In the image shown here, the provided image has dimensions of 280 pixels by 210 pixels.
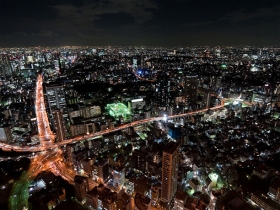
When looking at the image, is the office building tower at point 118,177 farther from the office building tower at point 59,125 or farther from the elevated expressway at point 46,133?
the office building tower at point 59,125

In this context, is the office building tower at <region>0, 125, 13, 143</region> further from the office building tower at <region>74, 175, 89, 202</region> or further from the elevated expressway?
the office building tower at <region>74, 175, 89, 202</region>

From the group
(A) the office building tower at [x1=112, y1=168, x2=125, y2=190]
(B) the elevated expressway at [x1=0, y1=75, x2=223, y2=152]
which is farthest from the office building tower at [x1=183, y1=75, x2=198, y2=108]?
(A) the office building tower at [x1=112, y1=168, x2=125, y2=190]

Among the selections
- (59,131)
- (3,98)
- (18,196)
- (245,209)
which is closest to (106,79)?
(3,98)

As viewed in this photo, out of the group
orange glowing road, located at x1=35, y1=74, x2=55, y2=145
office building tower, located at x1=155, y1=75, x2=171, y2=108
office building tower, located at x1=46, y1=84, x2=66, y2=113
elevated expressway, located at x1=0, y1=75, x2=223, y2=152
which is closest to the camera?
elevated expressway, located at x1=0, y1=75, x2=223, y2=152

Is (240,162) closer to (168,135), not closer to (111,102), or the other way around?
(168,135)

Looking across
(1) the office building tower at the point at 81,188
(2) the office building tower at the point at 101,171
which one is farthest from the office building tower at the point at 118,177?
(1) the office building tower at the point at 81,188
